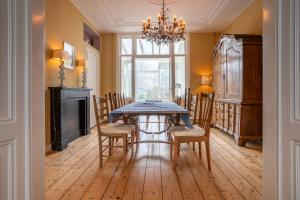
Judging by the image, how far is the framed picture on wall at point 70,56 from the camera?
499 centimetres

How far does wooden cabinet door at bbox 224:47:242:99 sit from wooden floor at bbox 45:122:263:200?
119 centimetres

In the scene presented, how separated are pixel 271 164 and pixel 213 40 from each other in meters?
7.01

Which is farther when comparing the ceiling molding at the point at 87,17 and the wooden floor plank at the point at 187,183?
the ceiling molding at the point at 87,17

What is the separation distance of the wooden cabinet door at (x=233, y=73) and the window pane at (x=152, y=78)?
2965 millimetres

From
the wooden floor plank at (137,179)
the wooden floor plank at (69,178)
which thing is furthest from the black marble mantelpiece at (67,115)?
the wooden floor plank at (137,179)

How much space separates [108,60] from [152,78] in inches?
62.0

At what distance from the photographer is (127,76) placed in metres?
8.38

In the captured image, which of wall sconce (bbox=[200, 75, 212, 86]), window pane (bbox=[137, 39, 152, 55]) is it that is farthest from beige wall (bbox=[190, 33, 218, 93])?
window pane (bbox=[137, 39, 152, 55])

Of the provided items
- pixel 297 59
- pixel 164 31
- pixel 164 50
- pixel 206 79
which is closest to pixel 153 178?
pixel 297 59

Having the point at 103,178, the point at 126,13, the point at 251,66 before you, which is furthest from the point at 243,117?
the point at 126,13

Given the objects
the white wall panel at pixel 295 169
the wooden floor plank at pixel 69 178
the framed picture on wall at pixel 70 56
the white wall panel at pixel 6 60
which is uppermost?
the framed picture on wall at pixel 70 56

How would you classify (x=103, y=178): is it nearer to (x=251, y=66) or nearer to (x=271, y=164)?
(x=271, y=164)

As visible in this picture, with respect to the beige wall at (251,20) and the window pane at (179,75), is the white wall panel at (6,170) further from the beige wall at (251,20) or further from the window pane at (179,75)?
the window pane at (179,75)

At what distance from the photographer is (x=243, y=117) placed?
4.52 m
